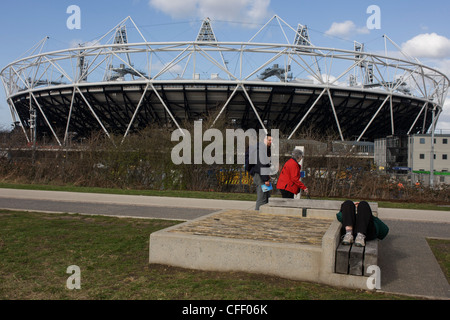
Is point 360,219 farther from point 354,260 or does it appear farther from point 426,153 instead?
point 426,153

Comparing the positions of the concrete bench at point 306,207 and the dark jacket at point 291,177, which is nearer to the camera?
the concrete bench at point 306,207

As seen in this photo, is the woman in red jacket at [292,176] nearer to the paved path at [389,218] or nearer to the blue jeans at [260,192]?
the blue jeans at [260,192]

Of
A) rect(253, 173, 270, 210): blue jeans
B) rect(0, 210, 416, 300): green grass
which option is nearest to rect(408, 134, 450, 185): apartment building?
rect(253, 173, 270, 210): blue jeans

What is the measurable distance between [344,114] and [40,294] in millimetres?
38188

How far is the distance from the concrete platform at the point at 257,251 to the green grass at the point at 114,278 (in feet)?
0.31

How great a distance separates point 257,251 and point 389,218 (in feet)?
21.1

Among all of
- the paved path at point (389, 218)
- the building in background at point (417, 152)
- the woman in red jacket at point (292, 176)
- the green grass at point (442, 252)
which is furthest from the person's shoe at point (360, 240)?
the building in background at point (417, 152)

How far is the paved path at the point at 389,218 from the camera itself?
172 inches

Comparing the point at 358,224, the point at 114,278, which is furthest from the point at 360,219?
the point at 114,278

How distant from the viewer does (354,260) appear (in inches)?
161

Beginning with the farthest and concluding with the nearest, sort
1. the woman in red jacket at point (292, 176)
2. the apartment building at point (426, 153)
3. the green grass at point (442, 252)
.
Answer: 1. the apartment building at point (426, 153)
2. the woman in red jacket at point (292, 176)
3. the green grass at point (442, 252)

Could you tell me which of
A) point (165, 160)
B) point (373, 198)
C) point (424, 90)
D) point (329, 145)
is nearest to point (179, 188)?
point (165, 160)

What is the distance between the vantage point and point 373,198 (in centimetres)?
1480

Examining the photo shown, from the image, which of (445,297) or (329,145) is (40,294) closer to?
(445,297)
